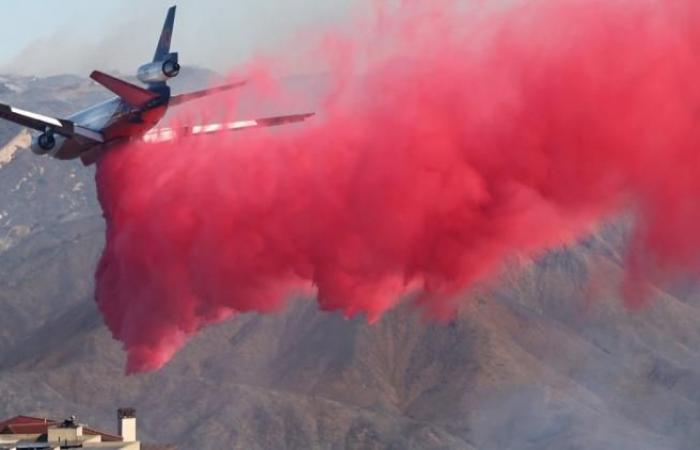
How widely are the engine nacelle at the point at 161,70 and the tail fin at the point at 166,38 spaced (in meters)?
0.94

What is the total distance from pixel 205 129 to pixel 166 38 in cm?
636

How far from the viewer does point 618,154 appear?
83.2 metres

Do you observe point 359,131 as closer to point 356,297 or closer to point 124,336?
point 356,297

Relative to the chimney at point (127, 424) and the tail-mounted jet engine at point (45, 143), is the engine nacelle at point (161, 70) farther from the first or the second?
the chimney at point (127, 424)

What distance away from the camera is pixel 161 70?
97500 mm

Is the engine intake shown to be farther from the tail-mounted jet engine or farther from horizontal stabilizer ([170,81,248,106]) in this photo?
horizontal stabilizer ([170,81,248,106])

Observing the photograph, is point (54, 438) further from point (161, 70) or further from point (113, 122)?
point (161, 70)

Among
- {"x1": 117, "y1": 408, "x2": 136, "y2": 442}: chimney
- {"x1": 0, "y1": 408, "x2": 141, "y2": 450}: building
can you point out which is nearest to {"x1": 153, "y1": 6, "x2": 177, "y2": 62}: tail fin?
{"x1": 0, "y1": 408, "x2": 141, "y2": 450}: building

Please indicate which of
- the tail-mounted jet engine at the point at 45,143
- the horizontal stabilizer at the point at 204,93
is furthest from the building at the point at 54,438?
the horizontal stabilizer at the point at 204,93

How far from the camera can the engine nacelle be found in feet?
319

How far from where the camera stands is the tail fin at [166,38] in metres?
99.8

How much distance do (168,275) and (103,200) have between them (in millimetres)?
6798

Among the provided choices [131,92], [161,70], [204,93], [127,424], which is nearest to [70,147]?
[131,92]

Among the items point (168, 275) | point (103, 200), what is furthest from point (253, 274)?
point (103, 200)
